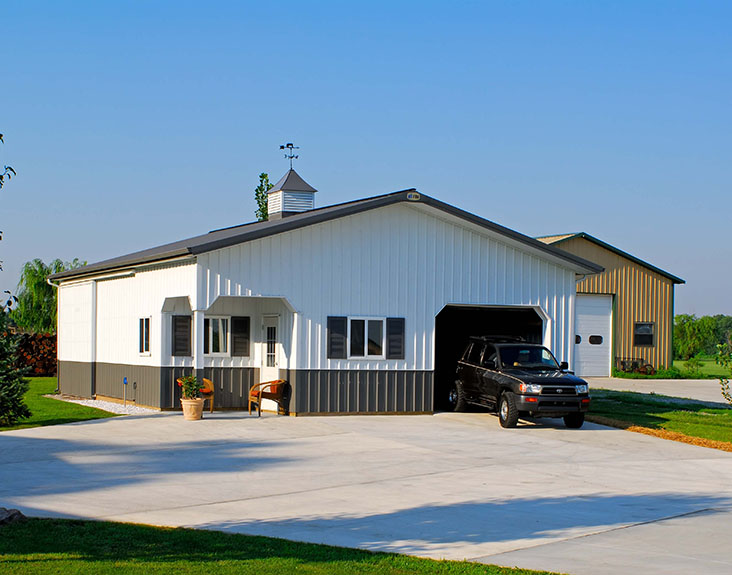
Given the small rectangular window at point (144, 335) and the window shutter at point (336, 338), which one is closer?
the window shutter at point (336, 338)

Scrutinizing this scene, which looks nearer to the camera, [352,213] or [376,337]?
[352,213]

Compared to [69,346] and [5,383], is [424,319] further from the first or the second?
[69,346]

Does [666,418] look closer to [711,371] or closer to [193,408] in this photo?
[193,408]

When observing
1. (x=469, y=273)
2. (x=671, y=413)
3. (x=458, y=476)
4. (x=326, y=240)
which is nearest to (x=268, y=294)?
(x=326, y=240)

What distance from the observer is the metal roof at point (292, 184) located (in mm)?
27812

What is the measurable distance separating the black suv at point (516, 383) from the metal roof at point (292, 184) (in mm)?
8041

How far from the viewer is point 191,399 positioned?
19969 millimetres

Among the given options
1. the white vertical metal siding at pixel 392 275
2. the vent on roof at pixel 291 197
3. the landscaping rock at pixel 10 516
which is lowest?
the landscaping rock at pixel 10 516

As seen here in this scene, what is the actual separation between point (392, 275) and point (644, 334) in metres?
21.3

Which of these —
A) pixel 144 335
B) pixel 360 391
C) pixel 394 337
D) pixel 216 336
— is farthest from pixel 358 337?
pixel 144 335

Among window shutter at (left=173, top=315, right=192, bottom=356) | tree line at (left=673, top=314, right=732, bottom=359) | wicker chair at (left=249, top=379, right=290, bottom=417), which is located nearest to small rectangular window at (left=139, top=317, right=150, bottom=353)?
window shutter at (left=173, top=315, right=192, bottom=356)

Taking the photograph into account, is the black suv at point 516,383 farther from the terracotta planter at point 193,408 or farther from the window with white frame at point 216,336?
the terracotta planter at point 193,408

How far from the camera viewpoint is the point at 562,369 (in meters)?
20.6

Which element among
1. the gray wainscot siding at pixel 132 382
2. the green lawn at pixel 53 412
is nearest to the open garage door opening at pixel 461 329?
the gray wainscot siding at pixel 132 382
